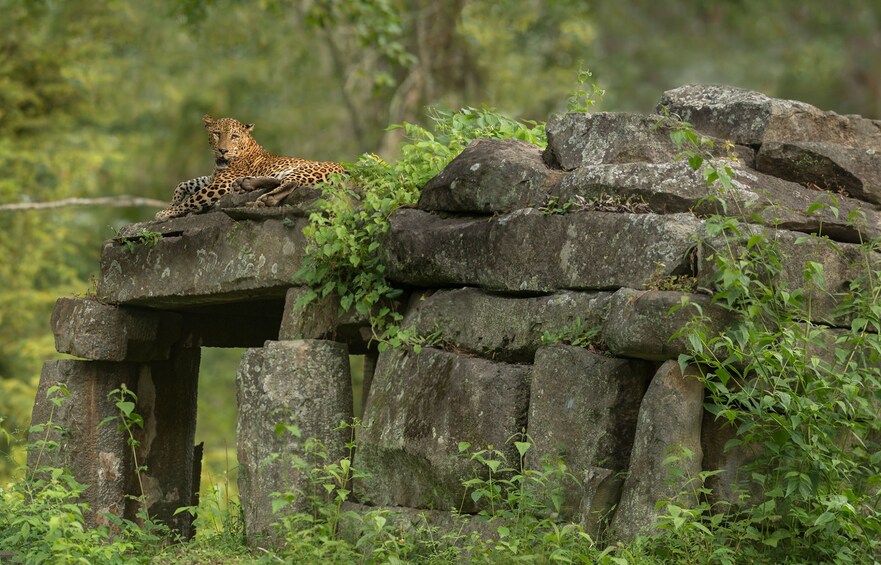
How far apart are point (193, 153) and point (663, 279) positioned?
19210 millimetres

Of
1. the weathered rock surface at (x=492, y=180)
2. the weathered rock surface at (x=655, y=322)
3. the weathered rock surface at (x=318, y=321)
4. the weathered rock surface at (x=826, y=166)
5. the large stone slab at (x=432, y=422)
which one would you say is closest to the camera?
the weathered rock surface at (x=655, y=322)

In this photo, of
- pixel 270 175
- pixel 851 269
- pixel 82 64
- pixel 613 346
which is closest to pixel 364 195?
pixel 270 175

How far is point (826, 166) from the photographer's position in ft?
23.1

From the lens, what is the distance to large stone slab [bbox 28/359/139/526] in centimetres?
917

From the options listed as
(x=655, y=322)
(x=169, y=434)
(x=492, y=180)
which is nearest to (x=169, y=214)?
(x=169, y=434)

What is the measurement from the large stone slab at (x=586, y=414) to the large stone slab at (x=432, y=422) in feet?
0.95

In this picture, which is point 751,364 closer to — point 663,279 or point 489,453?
point 663,279

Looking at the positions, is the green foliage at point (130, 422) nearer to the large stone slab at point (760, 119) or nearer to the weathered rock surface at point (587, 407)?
the weathered rock surface at point (587, 407)

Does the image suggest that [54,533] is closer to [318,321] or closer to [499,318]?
[318,321]

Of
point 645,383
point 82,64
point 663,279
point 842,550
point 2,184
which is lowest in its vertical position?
point 842,550

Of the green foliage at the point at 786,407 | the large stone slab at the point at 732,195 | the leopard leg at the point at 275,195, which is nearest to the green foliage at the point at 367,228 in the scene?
the leopard leg at the point at 275,195

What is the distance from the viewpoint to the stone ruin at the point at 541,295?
20.7 ft

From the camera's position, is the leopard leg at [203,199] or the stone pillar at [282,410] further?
the leopard leg at [203,199]

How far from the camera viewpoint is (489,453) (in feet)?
22.2
